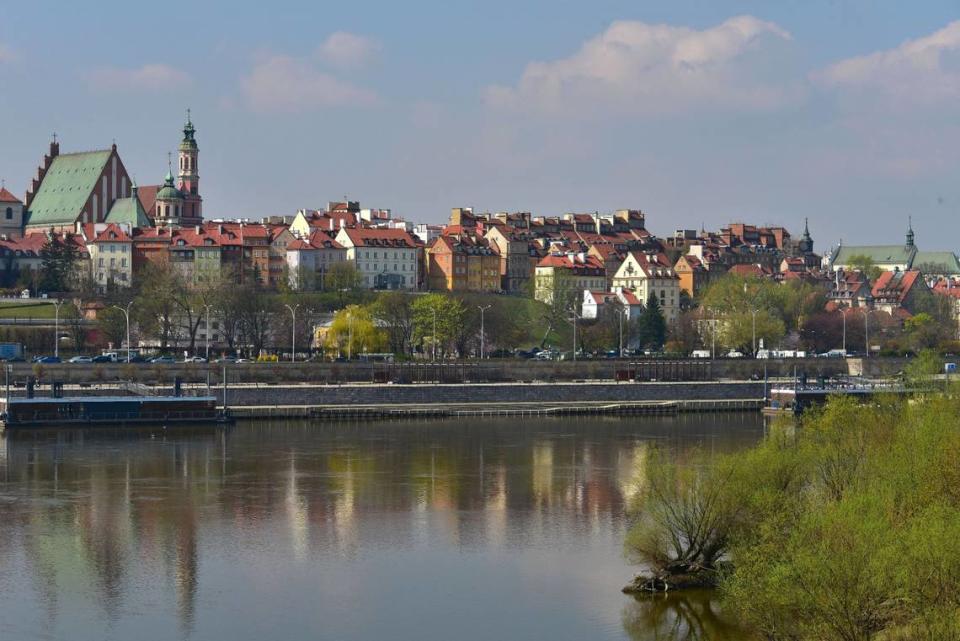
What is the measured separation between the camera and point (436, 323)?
81.1 metres

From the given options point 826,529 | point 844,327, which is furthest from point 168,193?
point 826,529

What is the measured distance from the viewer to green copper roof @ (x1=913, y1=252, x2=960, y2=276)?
15188 cm

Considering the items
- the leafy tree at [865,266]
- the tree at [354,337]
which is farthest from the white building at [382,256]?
the leafy tree at [865,266]

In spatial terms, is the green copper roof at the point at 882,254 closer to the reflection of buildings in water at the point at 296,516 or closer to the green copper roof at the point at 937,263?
the green copper roof at the point at 937,263

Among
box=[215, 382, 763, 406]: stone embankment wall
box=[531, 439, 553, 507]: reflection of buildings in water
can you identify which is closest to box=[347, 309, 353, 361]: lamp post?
box=[215, 382, 763, 406]: stone embankment wall

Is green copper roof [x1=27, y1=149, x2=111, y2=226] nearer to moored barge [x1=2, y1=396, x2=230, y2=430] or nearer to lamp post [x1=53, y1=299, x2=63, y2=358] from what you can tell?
lamp post [x1=53, y1=299, x2=63, y2=358]

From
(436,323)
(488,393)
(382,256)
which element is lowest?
(488,393)

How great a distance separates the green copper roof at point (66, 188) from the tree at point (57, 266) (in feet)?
40.1

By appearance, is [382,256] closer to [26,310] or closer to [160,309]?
[26,310]

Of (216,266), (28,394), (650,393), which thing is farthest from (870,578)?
(216,266)

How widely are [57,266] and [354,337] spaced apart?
71.7 feet

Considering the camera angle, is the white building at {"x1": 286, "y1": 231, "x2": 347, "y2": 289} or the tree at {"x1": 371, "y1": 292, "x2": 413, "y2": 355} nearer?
the tree at {"x1": 371, "y1": 292, "x2": 413, "y2": 355}

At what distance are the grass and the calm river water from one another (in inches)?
1231

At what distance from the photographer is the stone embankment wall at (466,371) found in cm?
6600
